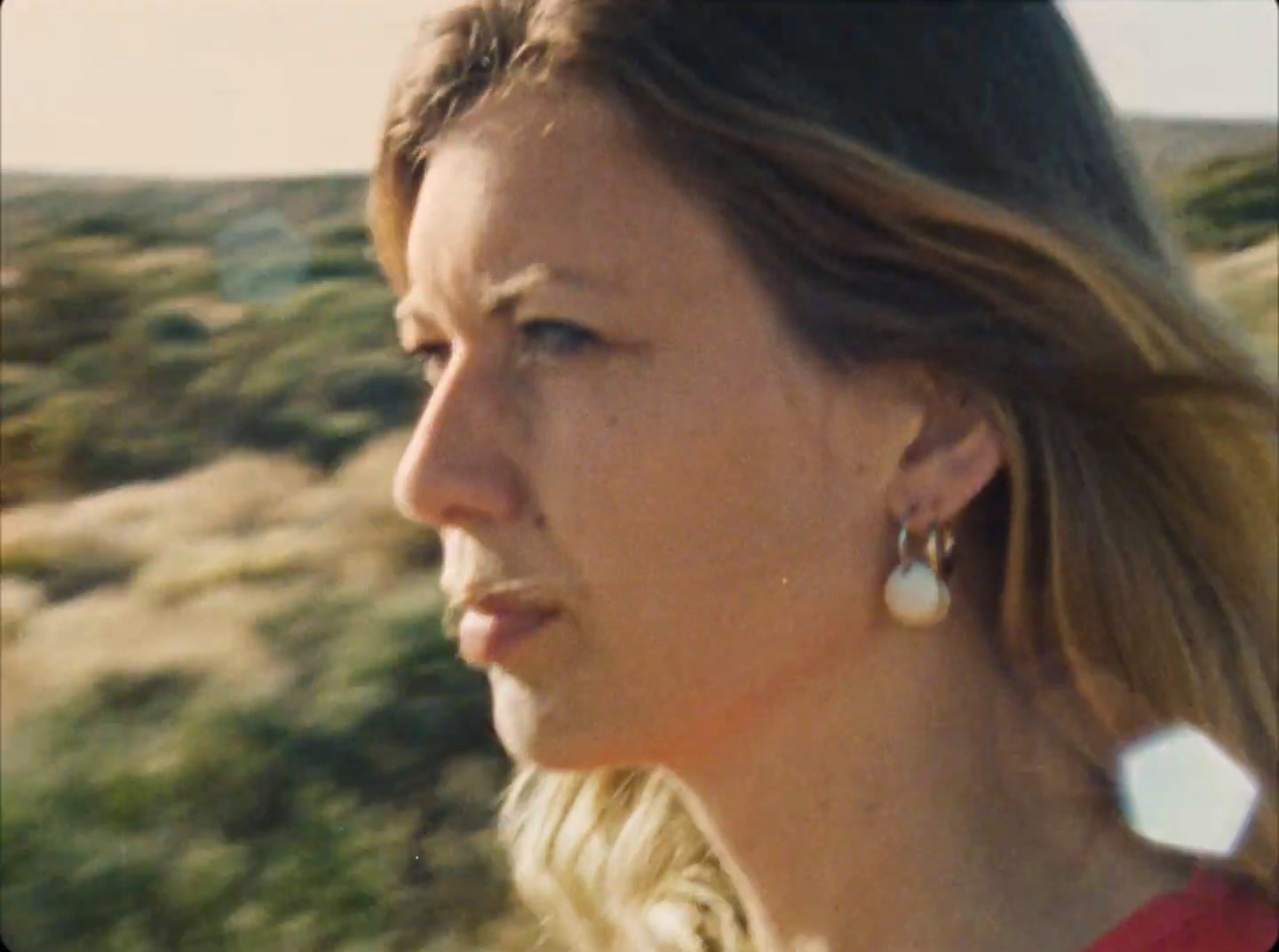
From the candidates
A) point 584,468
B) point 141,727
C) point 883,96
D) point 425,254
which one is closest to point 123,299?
point 141,727

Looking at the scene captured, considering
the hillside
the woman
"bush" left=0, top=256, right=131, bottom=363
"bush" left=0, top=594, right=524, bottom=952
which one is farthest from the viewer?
"bush" left=0, top=256, right=131, bottom=363

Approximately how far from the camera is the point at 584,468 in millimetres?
1059

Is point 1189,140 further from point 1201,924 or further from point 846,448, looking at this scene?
point 1201,924

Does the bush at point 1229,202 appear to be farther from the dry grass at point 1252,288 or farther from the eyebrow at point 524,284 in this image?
the eyebrow at point 524,284

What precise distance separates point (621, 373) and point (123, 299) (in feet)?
2.16

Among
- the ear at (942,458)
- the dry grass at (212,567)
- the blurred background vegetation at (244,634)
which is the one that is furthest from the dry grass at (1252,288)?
the dry grass at (212,567)

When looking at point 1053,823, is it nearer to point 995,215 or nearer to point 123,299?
point 995,215

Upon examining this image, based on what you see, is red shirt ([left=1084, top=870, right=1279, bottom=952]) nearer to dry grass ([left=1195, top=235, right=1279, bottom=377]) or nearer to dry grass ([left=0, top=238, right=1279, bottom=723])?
dry grass ([left=1195, top=235, right=1279, bottom=377])

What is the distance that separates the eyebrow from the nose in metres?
0.05

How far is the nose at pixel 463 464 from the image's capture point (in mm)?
1067

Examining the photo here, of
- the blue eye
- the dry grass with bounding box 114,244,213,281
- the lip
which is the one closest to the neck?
the lip

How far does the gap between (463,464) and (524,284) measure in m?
0.12

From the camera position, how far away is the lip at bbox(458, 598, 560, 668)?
3.55 feet

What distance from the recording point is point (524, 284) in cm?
105
